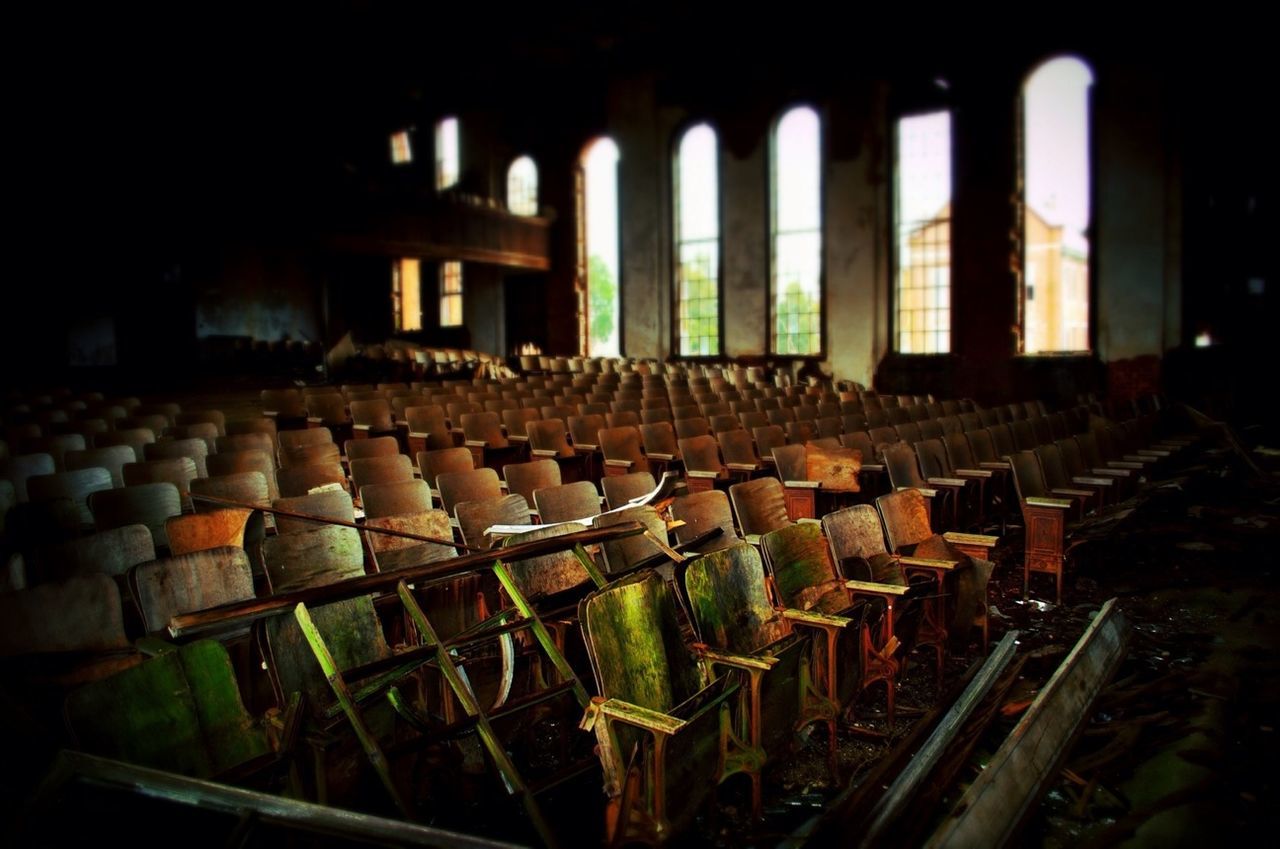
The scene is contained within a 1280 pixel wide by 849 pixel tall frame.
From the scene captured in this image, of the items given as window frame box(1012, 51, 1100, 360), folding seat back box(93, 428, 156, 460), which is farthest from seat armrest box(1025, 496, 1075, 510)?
window frame box(1012, 51, 1100, 360)

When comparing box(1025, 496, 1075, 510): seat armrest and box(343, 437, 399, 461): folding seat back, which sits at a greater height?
box(343, 437, 399, 461): folding seat back

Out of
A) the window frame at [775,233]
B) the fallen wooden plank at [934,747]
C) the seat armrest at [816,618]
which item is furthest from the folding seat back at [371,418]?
the window frame at [775,233]

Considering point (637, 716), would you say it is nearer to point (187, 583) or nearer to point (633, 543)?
point (633, 543)

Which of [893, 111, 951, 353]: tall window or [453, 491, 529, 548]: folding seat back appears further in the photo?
[893, 111, 951, 353]: tall window

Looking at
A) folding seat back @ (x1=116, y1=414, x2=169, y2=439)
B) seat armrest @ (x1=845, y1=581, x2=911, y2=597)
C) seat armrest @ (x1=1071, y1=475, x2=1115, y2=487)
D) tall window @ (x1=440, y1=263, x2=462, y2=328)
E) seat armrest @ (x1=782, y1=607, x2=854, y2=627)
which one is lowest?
seat armrest @ (x1=782, y1=607, x2=854, y2=627)

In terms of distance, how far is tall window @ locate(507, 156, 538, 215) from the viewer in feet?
65.3

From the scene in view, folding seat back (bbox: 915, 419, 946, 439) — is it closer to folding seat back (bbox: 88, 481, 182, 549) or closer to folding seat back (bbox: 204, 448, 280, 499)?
Result: folding seat back (bbox: 204, 448, 280, 499)

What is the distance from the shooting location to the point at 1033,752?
106 inches

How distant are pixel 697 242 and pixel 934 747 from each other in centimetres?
1554

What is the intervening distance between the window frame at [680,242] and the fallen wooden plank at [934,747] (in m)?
13.6

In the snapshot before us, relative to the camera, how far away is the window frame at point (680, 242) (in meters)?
17.1

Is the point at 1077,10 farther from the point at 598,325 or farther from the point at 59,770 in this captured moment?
the point at 598,325

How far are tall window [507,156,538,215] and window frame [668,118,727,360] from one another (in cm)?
370

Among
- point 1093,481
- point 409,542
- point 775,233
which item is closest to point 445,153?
point 775,233
